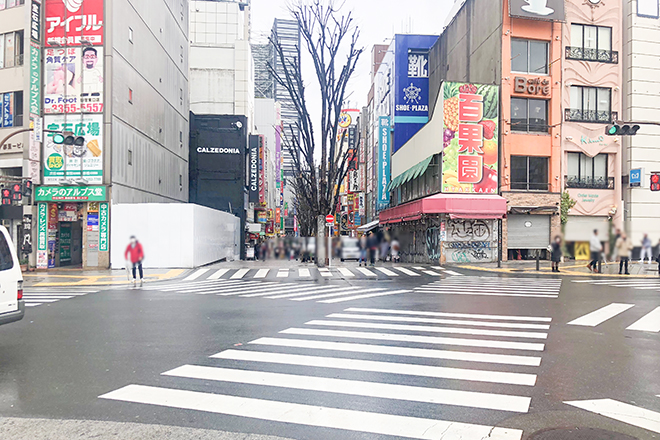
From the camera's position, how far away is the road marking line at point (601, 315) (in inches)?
420

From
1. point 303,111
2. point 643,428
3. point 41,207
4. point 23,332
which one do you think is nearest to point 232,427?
point 643,428

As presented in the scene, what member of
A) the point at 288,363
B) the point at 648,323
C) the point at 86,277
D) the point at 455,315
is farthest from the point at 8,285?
the point at 86,277

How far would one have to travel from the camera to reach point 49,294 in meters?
15.9

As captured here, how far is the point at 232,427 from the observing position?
4.93m

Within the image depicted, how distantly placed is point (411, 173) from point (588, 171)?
106 feet

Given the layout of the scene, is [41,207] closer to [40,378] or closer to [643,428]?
[40,378]

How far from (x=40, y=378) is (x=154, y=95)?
1185 inches

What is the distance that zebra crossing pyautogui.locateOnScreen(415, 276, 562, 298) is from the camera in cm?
1609

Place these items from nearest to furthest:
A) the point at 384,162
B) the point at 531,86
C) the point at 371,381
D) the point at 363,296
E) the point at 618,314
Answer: the point at 371,381
the point at 618,314
the point at 363,296
the point at 531,86
the point at 384,162

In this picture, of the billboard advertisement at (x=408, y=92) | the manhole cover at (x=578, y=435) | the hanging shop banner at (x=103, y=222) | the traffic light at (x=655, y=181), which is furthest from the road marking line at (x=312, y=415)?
the billboard advertisement at (x=408, y=92)

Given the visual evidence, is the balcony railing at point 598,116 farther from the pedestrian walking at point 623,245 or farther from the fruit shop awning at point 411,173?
the fruit shop awning at point 411,173

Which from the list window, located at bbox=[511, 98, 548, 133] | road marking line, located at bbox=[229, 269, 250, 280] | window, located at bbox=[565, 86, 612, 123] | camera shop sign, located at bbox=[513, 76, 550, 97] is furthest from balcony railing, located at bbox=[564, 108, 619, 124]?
window, located at bbox=[511, 98, 548, 133]

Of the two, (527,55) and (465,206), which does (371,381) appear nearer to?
(465,206)

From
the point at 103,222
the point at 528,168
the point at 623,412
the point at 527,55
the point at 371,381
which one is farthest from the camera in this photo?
the point at 527,55
